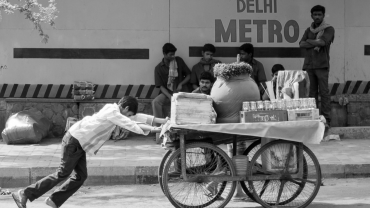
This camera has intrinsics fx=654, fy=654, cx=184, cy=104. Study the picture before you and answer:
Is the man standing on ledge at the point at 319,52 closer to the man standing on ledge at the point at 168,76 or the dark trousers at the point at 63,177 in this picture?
the man standing on ledge at the point at 168,76

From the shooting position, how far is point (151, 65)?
12.6 meters

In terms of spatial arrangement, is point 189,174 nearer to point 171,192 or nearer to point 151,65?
point 171,192

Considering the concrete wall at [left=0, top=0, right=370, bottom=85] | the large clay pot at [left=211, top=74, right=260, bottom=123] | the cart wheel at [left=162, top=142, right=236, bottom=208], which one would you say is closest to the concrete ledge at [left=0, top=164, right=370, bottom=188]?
the cart wheel at [left=162, top=142, right=236, bottom=208]

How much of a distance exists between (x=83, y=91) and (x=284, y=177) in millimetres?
5923

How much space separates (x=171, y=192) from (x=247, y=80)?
1554mm

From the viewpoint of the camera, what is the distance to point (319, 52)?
11.9 metres

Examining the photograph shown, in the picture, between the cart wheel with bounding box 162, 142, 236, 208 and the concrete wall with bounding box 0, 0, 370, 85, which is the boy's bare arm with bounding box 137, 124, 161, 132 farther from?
the concrete wall with bounding box 0, 0, 370, 85

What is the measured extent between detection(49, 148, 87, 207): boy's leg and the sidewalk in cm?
213

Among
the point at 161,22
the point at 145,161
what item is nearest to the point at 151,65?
the point at 161,22

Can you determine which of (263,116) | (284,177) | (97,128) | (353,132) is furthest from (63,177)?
(353,132)

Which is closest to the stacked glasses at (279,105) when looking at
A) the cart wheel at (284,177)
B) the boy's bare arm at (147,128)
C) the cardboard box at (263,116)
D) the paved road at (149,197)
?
the cardboard box at (263,116)

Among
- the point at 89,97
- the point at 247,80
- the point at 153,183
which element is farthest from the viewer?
the point at 89,97

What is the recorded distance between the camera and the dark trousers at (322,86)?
39.3 feet

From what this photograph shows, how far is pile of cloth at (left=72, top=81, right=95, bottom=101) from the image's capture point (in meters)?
12.2
